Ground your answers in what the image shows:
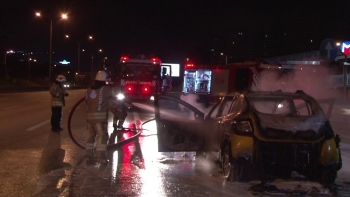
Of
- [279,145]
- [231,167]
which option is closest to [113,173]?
[231,167]

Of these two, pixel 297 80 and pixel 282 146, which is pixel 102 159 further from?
pixel 297 80

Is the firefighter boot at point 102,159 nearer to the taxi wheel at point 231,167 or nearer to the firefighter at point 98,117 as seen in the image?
the firefighter at point 98,117

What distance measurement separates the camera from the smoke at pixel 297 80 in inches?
821

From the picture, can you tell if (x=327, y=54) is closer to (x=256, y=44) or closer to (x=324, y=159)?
(x=324, y=159)

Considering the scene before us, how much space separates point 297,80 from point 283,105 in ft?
41.9

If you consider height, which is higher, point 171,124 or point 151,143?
point 171,124

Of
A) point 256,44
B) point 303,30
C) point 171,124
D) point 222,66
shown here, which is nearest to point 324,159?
point 171,124

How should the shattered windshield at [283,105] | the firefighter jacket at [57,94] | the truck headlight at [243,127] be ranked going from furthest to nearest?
the firefighter jacket at [57,94], the shattered windshield at [283,105], the truck headlight at [243,127]

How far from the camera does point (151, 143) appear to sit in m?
12.3

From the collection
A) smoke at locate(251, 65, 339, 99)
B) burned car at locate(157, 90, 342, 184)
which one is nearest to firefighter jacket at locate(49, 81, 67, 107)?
burned car at locate(157, 90, 342, 184)

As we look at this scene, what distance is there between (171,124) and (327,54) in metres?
6.53

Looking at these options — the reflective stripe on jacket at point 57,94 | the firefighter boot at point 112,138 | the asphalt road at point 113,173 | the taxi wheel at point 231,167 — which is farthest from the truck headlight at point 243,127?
the reflective stripe on jacket at point 57,94

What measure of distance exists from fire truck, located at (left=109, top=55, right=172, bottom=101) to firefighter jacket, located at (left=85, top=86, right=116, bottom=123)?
16.7 meters

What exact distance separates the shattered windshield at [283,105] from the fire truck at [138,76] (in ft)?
56.8
